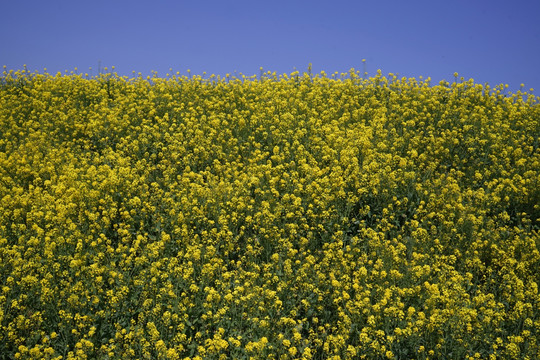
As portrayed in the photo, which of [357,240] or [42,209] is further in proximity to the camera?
[42,209]

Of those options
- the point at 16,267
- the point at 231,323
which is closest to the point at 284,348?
the point at 231,323

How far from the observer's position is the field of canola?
658cm

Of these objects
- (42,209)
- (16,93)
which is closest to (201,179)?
(42,209)

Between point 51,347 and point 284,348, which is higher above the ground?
point 284,348

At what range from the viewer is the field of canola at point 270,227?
6578 millimetres

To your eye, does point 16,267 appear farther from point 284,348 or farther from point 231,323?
point 284,348

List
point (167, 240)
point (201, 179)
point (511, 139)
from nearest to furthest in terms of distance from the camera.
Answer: point (167, 240) → point (201, 179) → point (511, 139)

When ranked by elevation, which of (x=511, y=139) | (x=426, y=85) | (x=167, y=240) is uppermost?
(x=426, y=85)

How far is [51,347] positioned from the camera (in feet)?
21.1

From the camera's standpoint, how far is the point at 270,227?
859cm

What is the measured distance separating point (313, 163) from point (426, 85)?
7211 millimetres

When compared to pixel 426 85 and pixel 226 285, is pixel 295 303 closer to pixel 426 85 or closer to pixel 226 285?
pixel 226 285

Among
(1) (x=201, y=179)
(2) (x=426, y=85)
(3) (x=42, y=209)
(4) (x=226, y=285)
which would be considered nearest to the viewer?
(4) (x=226, y=285)

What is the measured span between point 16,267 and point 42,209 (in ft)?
6.30
